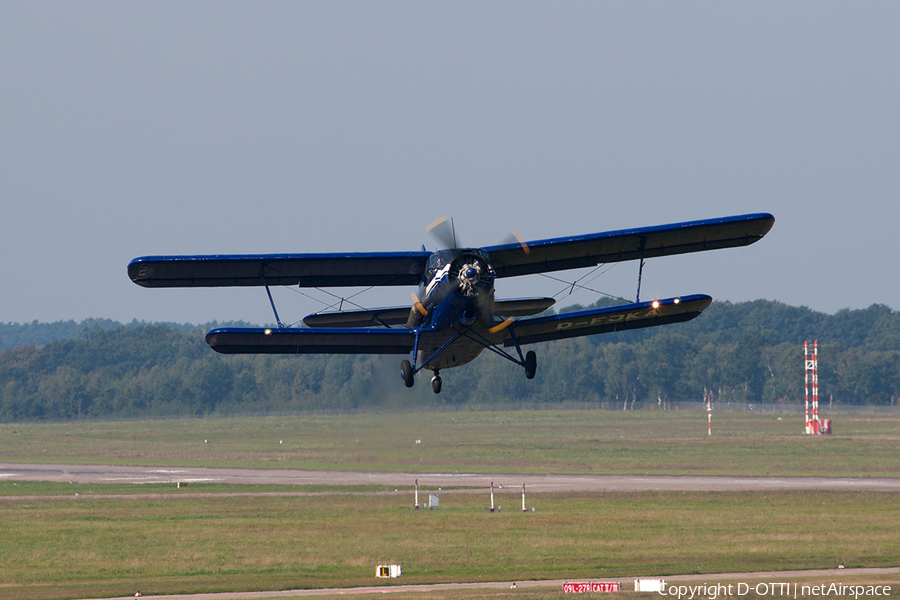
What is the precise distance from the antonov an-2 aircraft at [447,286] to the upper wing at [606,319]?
0.10 feet

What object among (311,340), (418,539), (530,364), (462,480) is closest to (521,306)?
(530,364)

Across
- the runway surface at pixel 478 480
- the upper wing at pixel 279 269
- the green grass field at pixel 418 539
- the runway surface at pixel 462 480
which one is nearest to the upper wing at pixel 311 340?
the upper wing at pixel 279 269

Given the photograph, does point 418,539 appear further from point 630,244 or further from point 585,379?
point 585,379

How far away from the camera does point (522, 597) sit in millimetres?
32094

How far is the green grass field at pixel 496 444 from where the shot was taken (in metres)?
73.5

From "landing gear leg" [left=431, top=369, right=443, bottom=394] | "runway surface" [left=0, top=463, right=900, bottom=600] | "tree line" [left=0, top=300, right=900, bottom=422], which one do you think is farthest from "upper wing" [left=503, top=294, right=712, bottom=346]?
"tree line" [left=0, top=300, right=900, bottom=422]

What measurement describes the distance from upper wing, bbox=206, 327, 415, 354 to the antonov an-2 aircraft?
27mm

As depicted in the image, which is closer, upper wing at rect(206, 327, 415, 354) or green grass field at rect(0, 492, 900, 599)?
upper wing at rect(206, 327, 415, 354)

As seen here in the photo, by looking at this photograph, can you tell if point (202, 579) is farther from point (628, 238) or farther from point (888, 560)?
point (888, 560)

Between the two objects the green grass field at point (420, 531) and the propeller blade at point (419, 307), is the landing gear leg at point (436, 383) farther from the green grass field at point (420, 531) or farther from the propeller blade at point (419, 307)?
the green grass field at point (420, 531)

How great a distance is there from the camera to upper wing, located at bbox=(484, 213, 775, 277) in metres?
27.1

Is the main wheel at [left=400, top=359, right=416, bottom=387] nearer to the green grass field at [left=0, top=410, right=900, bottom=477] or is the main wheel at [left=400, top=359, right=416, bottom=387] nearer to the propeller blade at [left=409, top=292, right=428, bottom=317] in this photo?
the propeller blade at [left=409, top=292, right=428, bottom=317]

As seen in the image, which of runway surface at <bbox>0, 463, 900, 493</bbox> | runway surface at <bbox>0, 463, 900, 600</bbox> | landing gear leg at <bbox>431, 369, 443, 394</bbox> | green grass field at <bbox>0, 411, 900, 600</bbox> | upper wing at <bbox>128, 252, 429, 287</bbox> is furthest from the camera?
runway surface at <bbox>0, 463, 900, 493</bbox>

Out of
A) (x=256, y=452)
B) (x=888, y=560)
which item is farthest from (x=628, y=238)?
(x=256, y=452)
